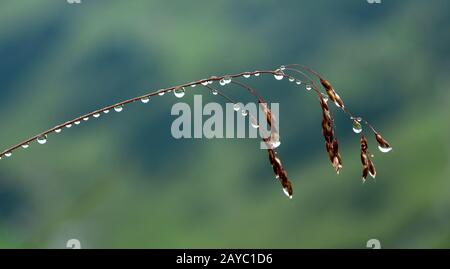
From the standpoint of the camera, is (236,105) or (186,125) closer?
(236,105)

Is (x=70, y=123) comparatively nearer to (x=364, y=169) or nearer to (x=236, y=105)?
(x=236, y=105)

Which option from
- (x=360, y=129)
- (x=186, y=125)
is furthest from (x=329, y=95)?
(x=186, y=125)

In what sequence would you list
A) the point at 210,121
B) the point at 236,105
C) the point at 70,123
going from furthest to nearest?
the point at 210,121
the point at 236,105
the point at 70,123

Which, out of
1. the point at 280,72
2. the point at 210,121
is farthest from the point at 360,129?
the point at 210,121

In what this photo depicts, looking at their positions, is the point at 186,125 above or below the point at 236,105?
above

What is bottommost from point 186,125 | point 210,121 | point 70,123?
point 70,123

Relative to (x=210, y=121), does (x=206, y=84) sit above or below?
below

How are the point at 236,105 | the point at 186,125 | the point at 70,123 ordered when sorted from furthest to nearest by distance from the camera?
the point at 186,125
the point at 236,105
the point at 70,123

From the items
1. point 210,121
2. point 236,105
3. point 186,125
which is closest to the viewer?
point 236,105

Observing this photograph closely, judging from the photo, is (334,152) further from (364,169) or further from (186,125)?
(186,125)
